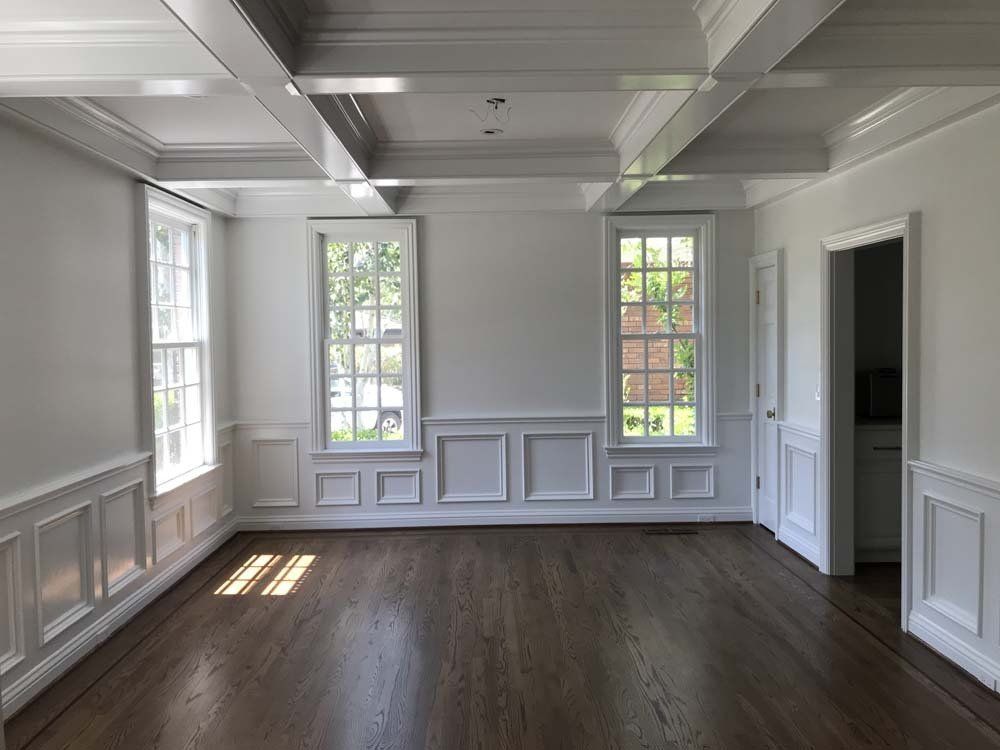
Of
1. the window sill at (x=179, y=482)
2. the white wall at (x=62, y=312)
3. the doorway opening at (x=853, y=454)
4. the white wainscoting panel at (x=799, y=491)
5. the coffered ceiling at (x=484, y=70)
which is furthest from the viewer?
the white wainscoting panel at (x=799, y=491)

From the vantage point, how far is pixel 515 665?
323 cm

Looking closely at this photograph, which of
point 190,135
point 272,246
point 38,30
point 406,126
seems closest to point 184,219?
point 272,246

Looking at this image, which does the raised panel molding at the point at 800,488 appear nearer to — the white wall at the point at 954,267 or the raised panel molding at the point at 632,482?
the raised panel molding at the point at 632,482

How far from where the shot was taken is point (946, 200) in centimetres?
326

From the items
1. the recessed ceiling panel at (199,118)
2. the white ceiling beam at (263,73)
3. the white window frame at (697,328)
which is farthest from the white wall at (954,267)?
the recessed ceiling panel at (199,118)

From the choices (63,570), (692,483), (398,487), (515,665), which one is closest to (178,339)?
(63,570)

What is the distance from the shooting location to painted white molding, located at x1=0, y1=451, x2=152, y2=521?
2.91 metres

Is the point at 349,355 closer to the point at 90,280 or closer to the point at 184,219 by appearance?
the point at 184,219

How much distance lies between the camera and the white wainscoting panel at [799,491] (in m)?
4.59

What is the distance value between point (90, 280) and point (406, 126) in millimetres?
1892

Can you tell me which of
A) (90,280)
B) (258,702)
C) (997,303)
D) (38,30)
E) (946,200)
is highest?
(38,30)

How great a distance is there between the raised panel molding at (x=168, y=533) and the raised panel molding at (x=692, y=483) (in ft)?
12.3

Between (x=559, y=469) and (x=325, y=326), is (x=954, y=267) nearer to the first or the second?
(x=559, y=469)

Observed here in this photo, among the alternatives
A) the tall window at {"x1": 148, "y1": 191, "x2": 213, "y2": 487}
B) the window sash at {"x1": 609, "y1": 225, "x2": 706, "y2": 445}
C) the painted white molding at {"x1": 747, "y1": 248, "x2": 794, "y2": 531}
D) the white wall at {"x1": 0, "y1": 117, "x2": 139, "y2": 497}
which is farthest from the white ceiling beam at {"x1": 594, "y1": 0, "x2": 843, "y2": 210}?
the tall window at {"x1": 148, "y1": 191, "x2": 213, "y2": 487}
